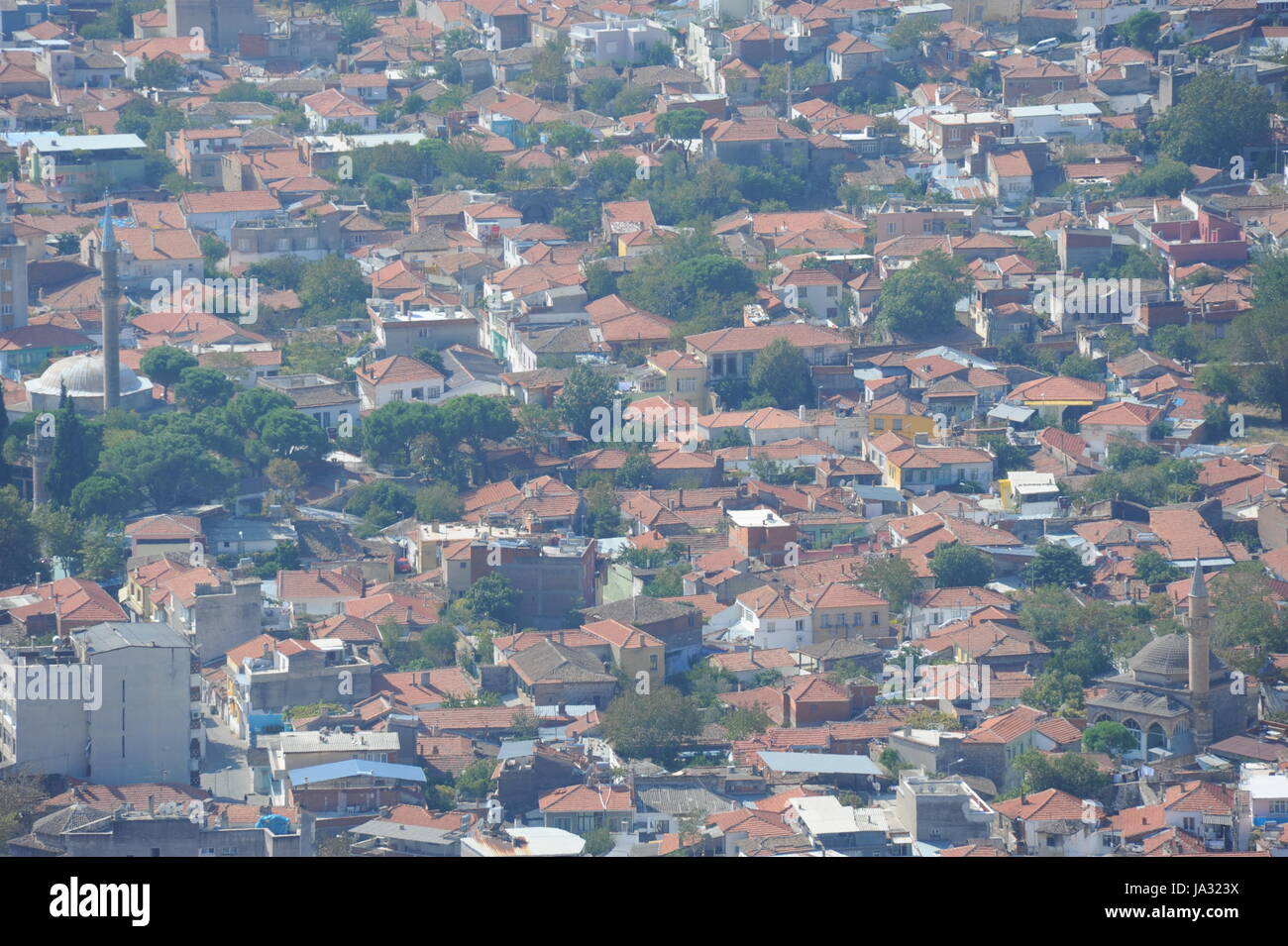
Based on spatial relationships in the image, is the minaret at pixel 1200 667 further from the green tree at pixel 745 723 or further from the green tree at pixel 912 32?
the green tree at pixel 912 32

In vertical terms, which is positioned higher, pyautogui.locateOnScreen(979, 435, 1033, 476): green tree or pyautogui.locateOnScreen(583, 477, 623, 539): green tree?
pyautogui.locateOnScreen(979, 435, 1033, 476): green tree

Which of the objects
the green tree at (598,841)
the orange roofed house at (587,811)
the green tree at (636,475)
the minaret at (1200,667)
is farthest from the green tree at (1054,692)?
the green tree at (636,475)

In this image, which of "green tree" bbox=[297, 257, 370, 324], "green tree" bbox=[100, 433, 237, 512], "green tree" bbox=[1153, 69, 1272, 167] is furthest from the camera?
"green tree" bbox=[1153, 69, 1272, 167]

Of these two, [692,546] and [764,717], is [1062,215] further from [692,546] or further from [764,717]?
[764,717]

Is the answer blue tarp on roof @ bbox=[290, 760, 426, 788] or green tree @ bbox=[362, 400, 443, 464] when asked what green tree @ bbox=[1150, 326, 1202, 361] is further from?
blue tarp on roof @ bbox=[290, 760, 426, 788]

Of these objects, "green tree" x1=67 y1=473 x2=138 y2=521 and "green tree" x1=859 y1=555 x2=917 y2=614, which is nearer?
"green tree" x1=859 y1=555 x2=917 y2=614

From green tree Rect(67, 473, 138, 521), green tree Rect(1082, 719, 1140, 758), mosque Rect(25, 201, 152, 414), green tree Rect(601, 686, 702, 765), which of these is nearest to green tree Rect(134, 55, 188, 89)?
mosque Rect(25, 201, 152, 414)
